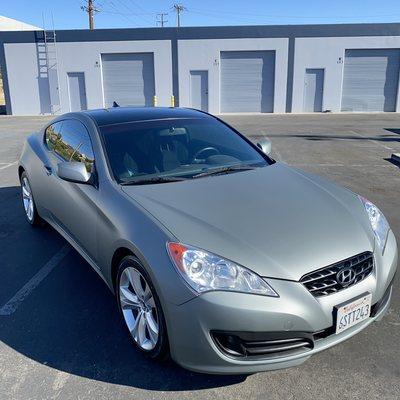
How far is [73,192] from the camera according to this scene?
3.48m

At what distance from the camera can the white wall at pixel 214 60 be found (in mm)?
26656

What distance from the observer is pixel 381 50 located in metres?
26.7

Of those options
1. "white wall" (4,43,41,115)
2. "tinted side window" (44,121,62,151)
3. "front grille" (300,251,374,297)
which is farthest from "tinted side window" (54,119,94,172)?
"white wall" (4,43,41,115)

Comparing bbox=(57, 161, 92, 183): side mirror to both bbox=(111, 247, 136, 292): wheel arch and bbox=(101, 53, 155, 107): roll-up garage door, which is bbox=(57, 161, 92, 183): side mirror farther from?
bbox=(101, 53, 155, 107): roll-up garage door

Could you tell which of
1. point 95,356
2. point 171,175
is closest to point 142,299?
point 95,356

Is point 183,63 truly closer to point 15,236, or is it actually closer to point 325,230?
point 15,236

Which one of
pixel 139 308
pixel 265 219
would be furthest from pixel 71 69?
pixel 265 219

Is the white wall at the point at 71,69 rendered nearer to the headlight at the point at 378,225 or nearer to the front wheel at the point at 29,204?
the front wheel at the point at 29,204

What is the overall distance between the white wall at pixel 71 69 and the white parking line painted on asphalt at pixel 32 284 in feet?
80.4

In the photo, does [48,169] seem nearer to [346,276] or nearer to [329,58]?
[346,276]

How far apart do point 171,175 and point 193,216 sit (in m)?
0.75

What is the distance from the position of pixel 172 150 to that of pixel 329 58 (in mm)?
26170

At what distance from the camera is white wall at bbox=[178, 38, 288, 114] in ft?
87.5

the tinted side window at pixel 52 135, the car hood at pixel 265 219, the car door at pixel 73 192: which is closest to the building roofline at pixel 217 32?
the tinted side window at pixel 52 135
